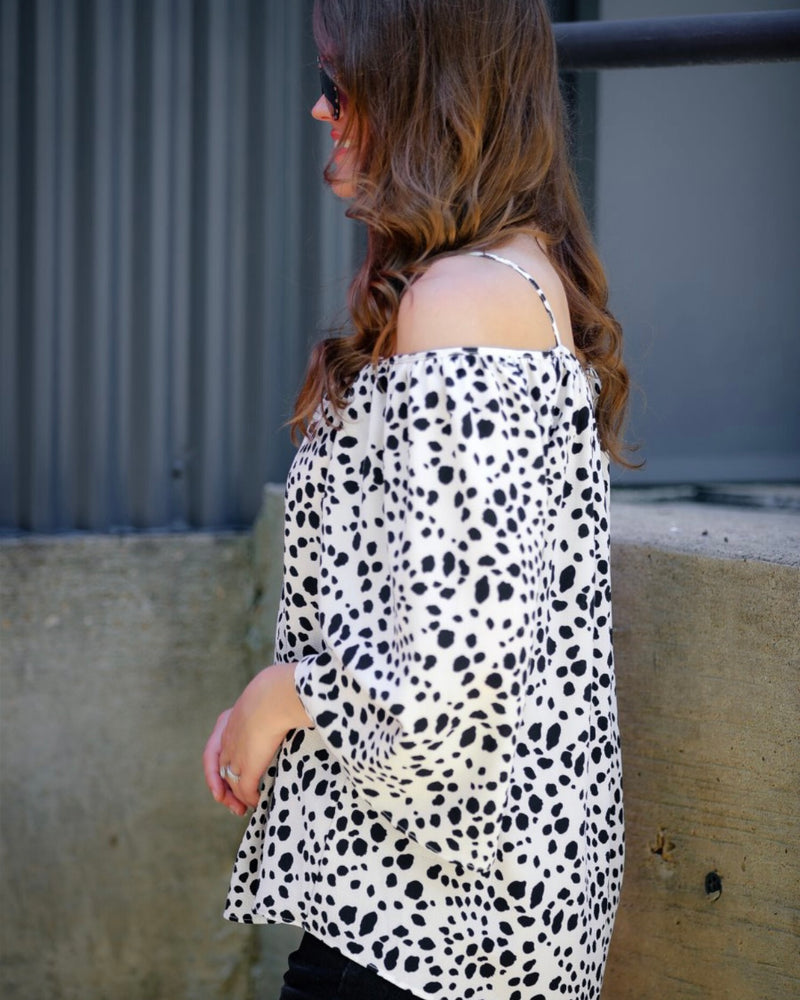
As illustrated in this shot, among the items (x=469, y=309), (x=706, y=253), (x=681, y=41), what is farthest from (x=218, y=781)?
(x=706, y=253)

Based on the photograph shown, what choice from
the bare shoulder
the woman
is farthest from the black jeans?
the bare shoulder

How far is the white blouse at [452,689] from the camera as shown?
3.85 feet

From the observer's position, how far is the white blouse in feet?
3.85

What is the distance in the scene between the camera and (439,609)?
1162 mm

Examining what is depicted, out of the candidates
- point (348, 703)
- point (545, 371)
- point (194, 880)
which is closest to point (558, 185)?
point (545, 371)

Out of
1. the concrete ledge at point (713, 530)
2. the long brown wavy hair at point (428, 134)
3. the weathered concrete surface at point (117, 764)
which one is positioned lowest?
the weathered concrete surface at point (117, 764)

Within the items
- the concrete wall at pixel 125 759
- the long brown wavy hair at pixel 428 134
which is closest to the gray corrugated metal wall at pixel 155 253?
the concrete wall at pixel 125 759

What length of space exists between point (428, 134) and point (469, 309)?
9.3 inches

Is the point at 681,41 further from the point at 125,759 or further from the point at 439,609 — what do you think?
the point at 125,759

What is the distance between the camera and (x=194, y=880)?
9.48 ft

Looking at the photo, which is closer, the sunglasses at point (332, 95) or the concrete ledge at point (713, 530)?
the sunglasses at point (332, 95)

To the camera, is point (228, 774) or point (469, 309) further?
point (228, 774)

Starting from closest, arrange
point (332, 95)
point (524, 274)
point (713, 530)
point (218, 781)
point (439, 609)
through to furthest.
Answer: point (439, 609) → point (524, 274) → point (332, 95) → point (218, 781) → point (713, 530)

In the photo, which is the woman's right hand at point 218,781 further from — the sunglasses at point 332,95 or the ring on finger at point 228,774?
the sunglasses at point 332,95
